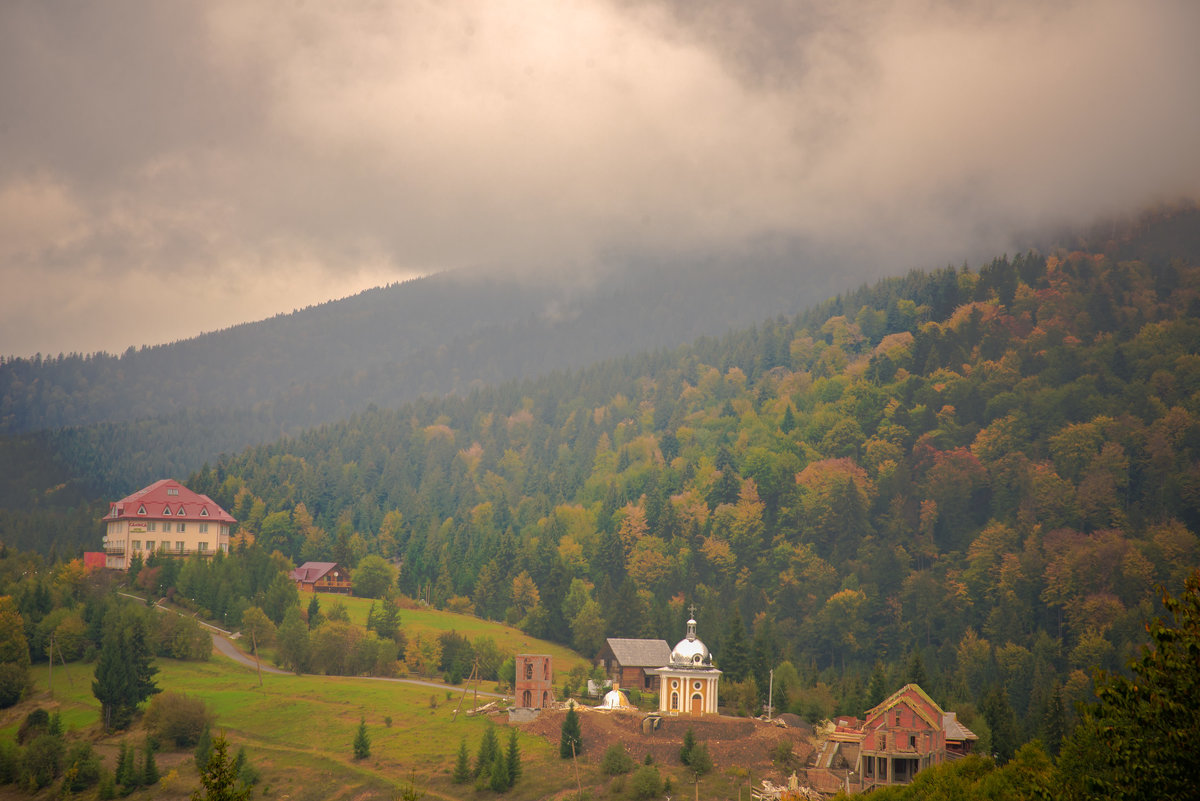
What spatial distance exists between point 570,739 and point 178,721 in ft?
107

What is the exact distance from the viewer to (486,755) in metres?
88.8

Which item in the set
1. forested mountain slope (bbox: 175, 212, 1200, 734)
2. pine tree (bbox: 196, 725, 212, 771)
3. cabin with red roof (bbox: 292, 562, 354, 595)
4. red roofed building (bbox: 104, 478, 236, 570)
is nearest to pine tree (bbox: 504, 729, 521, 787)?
pine tree (bbox: 196, 725, 212, 771)

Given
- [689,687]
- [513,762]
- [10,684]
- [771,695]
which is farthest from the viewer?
[10,684]

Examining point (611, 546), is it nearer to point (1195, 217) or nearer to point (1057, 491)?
point (1057, 491)

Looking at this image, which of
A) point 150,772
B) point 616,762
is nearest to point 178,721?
point 150,772

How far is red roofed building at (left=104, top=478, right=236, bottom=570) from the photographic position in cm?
14388

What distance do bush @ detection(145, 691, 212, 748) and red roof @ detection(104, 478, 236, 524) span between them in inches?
1994

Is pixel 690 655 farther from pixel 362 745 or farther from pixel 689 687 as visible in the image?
pixel 362 745

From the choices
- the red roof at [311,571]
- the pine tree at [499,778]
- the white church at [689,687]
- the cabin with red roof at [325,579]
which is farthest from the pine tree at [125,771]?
the red roof at [311,571]

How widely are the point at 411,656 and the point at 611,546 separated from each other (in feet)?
161

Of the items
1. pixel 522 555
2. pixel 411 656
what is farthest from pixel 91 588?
pixel 522 555

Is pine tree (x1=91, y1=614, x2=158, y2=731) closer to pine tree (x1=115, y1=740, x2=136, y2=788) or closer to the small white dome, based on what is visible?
pine tree (x1=115, y1=740, x2=136, y2=788)

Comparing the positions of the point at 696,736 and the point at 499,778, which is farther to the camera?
the point at 696,736

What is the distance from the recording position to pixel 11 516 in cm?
19662
